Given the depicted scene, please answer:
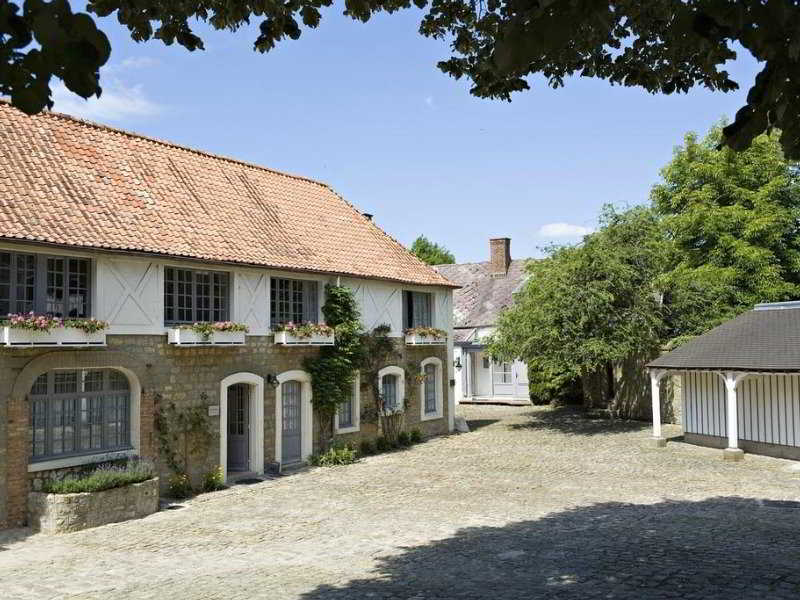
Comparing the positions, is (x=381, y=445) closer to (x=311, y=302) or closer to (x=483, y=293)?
(x=311, y=302)

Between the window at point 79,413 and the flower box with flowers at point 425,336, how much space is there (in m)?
9.25

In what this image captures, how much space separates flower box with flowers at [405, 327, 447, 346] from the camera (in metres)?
21.2

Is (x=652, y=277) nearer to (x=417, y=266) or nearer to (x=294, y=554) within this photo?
(x=417, y=266)

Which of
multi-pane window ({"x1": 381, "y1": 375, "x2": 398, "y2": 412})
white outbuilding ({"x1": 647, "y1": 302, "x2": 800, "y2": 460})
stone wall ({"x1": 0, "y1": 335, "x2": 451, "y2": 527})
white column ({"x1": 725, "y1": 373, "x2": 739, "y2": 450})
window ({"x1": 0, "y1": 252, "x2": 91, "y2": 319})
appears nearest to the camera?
stone wall ({"x1": 0, "y1": 335, "x2": 451, "y2": 527})

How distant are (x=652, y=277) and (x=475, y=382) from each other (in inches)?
512

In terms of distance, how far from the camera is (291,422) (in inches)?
689

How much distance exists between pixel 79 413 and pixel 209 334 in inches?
112

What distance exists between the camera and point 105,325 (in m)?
12.5

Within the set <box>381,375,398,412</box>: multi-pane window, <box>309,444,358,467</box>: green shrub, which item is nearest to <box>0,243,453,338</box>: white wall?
<box>309,444,358,467</box>: green shrub

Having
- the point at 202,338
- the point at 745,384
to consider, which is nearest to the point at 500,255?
the point at 745,384

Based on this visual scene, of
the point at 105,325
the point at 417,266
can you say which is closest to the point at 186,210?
the point at 105,325

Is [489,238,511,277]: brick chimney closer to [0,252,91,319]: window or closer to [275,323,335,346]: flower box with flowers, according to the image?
[275,323,335,346]: flower box with flowers

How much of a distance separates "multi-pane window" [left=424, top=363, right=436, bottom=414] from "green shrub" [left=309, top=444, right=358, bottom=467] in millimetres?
5031

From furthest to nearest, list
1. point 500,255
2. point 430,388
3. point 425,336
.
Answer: point 500,255
point 430,388
point 425,336
